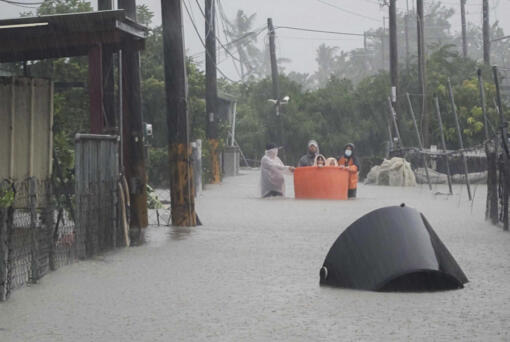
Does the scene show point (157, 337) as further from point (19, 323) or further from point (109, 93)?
point (109, 93)

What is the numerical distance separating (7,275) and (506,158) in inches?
383

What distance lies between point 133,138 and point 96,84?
1.46 metres

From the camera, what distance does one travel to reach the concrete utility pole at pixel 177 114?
17625mm

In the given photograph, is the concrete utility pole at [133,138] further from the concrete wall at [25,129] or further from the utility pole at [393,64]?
the utility pole at [393,64]

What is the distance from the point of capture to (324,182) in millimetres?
27656

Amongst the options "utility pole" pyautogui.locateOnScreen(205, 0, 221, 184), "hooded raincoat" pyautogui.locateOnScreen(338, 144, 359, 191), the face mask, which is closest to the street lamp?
"utility pole" pyautogui.locateOnScreen(205, 0, 221, 184)

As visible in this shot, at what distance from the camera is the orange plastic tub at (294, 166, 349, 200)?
27.6 metres

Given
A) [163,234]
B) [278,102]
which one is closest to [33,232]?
[163,234]

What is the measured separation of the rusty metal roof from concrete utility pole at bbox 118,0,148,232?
1071 mm

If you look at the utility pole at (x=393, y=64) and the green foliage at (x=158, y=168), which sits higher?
the utility pole at (x=393, y=64)

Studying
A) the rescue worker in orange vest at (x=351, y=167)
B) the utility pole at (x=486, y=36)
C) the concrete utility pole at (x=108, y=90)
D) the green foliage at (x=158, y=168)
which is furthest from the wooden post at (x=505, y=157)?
the utility pole at (x=486, y=36)

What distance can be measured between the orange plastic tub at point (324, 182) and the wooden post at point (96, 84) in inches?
517

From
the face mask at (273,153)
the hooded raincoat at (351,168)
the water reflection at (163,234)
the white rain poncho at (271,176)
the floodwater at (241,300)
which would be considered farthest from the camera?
the face mask at (273,153)

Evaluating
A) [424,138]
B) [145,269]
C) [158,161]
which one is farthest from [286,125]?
[145,269]
